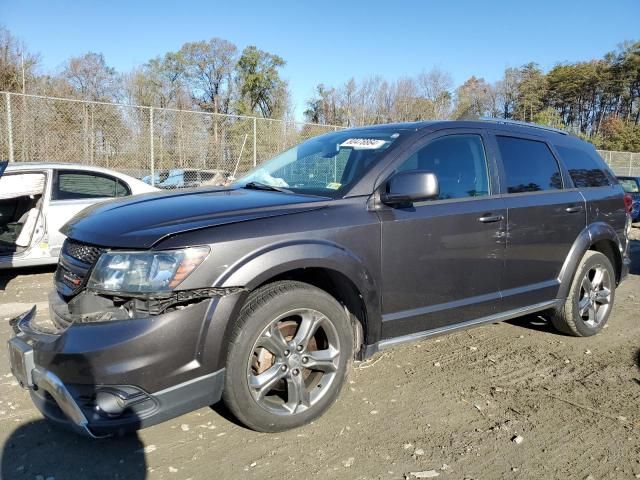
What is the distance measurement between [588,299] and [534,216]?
1323 mm

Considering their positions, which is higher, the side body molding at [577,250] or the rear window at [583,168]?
the rear window at [583,168]

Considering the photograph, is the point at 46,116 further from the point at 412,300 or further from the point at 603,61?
the point at 603,61

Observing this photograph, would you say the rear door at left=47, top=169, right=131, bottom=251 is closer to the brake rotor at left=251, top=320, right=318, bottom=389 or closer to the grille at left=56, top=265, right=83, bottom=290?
the grille at left=56, top=265, right=83, bottom=290

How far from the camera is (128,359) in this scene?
7.82 feet

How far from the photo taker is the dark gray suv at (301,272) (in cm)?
246

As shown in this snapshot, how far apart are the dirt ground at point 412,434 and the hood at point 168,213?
1168 millimetres

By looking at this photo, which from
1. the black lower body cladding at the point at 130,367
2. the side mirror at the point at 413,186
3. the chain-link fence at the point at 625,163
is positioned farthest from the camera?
the chain-link fence at the point at 625,163

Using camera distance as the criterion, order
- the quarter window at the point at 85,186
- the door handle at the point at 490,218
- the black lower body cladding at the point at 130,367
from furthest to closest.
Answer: the quarter window at the point at 85,186
the door handle at the point at 490,218
the black lower body cladding at the point at 130,367

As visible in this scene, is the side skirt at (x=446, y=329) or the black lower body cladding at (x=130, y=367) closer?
the black lower body cladding at (x=130, y=367)

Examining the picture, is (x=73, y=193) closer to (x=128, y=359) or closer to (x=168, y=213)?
(x=168, y=213)

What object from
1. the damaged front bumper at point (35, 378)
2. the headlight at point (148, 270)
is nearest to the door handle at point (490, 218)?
the headlight at point (148, 270)

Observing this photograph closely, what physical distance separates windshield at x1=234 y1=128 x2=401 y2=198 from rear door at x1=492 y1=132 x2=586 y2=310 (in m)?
1.07

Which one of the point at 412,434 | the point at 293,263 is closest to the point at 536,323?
the point at 412,434

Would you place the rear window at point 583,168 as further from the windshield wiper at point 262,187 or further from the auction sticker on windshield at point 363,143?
the windshield wiper at point 262,187
